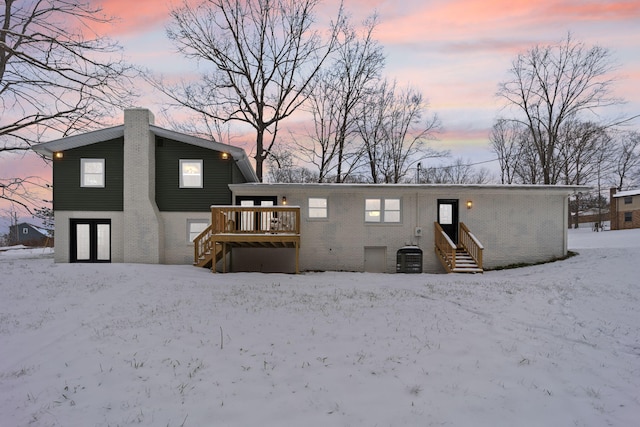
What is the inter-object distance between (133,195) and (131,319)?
959cm

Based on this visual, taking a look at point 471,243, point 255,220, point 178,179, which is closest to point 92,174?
point 178,179

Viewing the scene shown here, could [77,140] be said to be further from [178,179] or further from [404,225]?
[404,225]

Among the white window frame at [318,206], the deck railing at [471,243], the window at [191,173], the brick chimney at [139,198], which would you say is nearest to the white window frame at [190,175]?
the window at [191,173]

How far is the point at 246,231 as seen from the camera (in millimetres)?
13266

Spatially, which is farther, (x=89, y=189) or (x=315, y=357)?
(x=89, y=189)

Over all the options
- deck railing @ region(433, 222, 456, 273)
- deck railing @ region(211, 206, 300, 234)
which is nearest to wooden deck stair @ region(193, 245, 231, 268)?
deck railing @ region(211, 206, 300, 234)

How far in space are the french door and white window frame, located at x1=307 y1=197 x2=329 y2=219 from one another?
9.06 metres

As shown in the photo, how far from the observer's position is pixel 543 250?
16.0m

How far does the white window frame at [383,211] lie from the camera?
15906 millimetres

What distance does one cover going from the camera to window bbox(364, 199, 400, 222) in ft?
52.2

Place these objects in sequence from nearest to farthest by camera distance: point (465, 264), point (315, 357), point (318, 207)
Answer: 1. point (315, 357)
2. point (465, 264)
3. point (318, 207)

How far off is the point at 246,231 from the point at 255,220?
1012 millimetres

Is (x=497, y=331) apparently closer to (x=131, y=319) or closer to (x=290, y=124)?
(x=131, y=319)

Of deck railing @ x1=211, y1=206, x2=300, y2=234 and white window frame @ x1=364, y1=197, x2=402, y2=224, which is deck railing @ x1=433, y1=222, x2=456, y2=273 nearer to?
white window frame @ x1=364, y1=197, x2=402, y2=224
